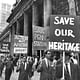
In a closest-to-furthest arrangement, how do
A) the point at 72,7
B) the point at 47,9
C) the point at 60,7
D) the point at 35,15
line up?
the point at 72,7
the point at 60,7
the point at 47,9
the point at 35,15

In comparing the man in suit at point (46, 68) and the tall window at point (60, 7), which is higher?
the tall window at point (60, 7)

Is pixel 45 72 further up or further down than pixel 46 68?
further down

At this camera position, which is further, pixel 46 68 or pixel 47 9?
pixel 47 9

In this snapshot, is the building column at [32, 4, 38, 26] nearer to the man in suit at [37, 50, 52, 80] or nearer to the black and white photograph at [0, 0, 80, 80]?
the black and white photograph at [0, 0, 80, 80]

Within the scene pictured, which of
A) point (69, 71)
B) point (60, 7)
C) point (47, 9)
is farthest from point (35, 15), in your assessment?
point (69, 71)

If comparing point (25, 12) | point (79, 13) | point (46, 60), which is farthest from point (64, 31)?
point (25, 12)

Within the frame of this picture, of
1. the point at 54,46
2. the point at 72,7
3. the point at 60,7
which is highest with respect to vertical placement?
the point at 60,7

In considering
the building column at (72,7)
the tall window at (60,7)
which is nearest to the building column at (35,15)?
the tall window at (60,7)

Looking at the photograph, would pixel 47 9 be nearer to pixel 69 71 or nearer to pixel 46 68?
pixel 46 68

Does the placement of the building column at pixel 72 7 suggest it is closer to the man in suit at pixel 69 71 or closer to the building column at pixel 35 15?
the building column at pixel 35 15

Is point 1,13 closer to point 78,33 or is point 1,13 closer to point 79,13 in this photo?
point 79,13

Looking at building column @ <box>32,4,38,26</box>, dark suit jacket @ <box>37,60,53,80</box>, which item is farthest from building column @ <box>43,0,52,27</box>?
dark suit jacket @ <box>37,60,53,80</box>

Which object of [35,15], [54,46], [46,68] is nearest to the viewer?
[54,46]

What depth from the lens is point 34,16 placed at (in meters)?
31.3
